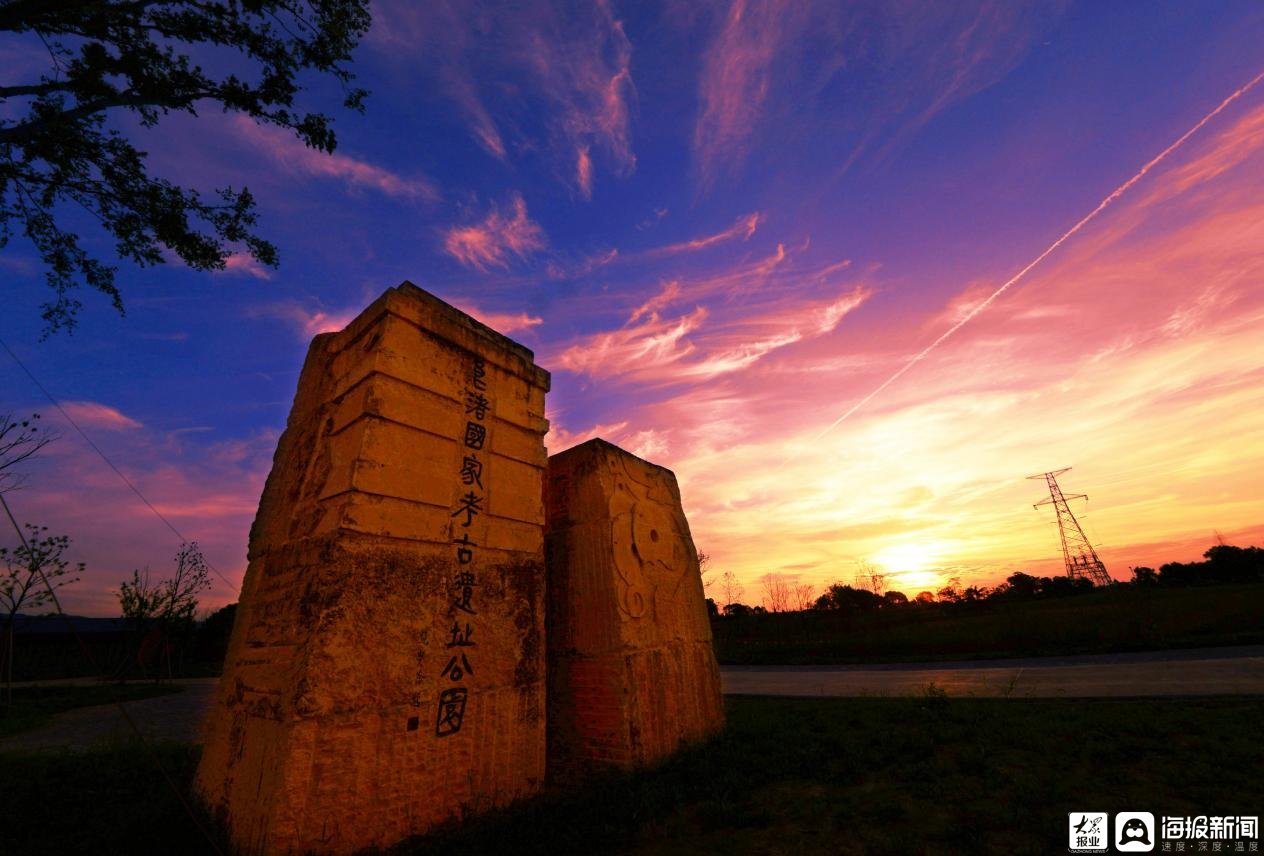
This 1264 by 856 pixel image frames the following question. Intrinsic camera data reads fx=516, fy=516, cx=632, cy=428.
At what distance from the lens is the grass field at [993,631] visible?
14.1 metres

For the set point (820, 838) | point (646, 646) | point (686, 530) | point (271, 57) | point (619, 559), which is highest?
point (271, 57)

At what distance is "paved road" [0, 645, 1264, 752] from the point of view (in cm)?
750

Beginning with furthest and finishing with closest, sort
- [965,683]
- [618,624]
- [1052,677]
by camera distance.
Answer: [965,683], [1052,677], [618,624]

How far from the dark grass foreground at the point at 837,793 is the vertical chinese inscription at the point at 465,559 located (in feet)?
2.51

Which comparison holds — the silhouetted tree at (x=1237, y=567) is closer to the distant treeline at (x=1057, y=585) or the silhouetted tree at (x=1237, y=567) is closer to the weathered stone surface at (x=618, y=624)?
the distant treeline at (x=1057, y=585)

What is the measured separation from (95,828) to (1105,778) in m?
6.99

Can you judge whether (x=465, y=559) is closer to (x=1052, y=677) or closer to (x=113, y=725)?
(x=1052, y=677)

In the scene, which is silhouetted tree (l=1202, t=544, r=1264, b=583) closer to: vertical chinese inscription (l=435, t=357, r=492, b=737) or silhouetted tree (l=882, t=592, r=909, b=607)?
silhouetted tree (l=882, t=592, r=909, b=607)

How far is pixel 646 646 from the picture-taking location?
5098mm

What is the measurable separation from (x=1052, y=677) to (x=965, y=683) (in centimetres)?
149

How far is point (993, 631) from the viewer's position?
18031 mm

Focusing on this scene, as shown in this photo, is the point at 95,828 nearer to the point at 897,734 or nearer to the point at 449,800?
the point at 449,800

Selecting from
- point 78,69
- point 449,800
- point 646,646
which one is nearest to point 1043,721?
point 646,646

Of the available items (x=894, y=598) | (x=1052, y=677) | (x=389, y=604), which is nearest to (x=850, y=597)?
(x=894, y=598)
